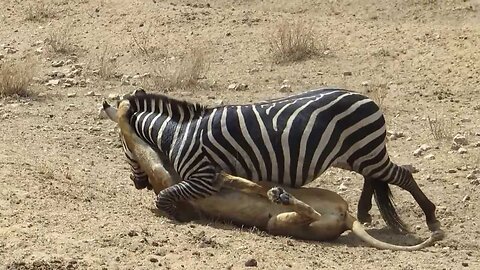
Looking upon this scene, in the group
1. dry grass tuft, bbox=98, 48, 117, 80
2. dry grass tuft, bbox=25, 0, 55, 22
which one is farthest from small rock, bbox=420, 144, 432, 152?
dry grass tuft, bbox=25, 0, 55, 22

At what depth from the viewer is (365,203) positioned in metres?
7.71

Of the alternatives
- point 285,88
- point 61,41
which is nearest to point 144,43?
point 61,41

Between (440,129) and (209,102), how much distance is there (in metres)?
3.12

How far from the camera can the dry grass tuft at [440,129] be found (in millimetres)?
10086

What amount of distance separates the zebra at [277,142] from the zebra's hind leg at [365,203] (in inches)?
11.0

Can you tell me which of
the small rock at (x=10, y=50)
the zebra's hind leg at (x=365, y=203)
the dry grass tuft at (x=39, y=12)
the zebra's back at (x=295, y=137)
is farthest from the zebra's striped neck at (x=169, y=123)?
the dry grass tuft at (x=39, y=12)

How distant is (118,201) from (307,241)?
1.71 m

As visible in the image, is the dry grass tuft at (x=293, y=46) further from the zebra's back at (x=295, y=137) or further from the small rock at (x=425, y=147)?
the zebra's back at (x=295, y=137)

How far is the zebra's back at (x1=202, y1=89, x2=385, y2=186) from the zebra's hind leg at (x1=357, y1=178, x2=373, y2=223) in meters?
0.49

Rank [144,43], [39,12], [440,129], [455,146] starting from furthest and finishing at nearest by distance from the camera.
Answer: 1. [39,12]
2. [144,43]
3. [440,129]
4. [455,146]

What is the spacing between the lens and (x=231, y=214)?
23.2 feet

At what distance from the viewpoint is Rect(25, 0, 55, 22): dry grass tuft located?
17.0 meters

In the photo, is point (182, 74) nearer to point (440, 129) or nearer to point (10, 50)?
point (10, 50)

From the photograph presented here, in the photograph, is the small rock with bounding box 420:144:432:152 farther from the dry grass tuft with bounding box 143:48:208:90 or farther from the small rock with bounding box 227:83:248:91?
the dry grass tuft with bounding box 143:48:208:90
